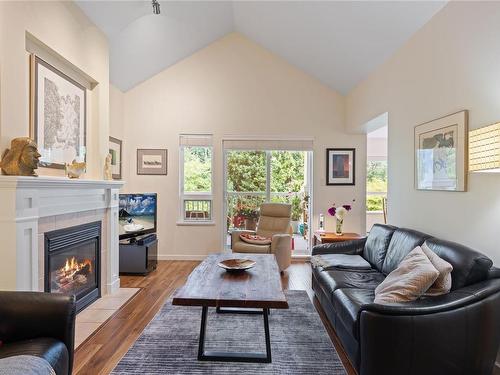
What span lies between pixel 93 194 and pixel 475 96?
3.51 metres

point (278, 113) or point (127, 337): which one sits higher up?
point (278, 113)

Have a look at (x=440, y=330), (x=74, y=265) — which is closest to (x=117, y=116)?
(x=74, y=265)

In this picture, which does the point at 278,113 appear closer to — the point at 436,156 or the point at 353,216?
the point at 353,216

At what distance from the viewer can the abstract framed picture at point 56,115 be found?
8.46 ft

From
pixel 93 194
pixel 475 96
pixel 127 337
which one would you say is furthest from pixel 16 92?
pixel 475 96

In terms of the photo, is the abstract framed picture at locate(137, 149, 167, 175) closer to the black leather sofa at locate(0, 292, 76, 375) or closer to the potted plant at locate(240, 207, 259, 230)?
the potted plant at locate(240, 207, 259, 230)

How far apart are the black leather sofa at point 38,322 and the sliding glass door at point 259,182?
3.94 metres

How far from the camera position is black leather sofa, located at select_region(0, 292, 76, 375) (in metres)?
1.65

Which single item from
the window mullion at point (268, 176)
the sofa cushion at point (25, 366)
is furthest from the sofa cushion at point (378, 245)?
the sofa cushion at point (25, 366)

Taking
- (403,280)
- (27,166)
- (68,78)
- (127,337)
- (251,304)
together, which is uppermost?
(68,78)

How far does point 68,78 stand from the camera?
3064 mm

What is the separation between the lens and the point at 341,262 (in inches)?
133

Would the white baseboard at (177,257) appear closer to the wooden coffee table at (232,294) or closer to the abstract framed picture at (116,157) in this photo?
the abstract framed picture at (116,157)

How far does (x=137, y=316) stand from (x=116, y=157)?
2.79 meters
